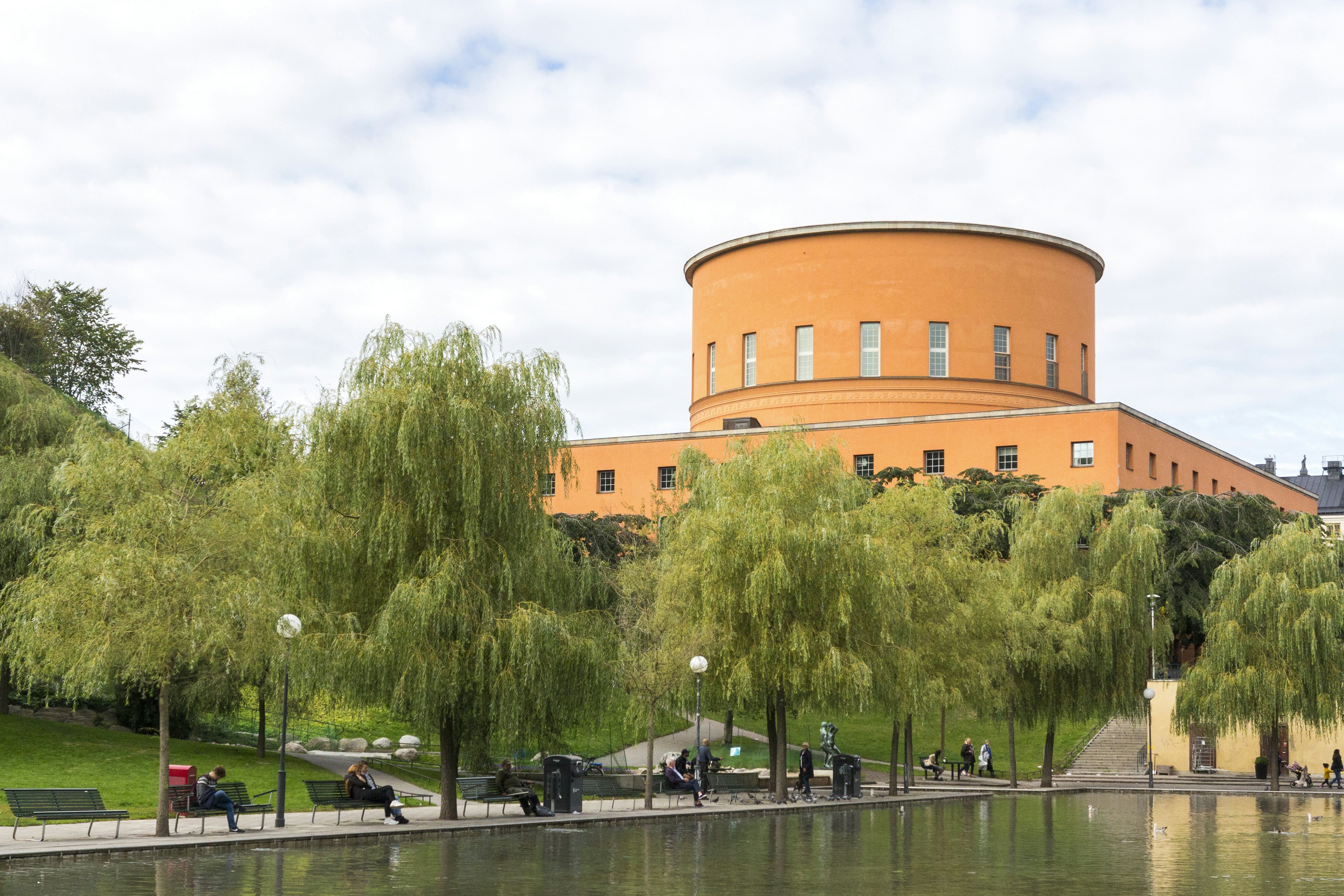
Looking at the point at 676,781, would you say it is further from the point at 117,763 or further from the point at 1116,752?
the point at 1116,752

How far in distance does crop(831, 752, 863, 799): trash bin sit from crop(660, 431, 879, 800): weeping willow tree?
10.7 feet

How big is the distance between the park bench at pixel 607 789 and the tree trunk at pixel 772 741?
285cm

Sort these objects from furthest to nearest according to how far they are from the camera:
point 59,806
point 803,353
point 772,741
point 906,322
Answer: point 803,353 < point 906,322 < point 772,741 < point 59,806

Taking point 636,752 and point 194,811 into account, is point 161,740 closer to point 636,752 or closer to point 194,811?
point 194,811

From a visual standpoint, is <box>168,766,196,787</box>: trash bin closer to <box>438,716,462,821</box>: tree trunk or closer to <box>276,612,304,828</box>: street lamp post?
<box>276,612,304,828</box>: street lamp post

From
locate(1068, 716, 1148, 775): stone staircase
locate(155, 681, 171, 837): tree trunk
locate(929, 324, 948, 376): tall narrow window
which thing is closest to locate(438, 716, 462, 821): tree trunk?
locate(155, 681, 171, 837): tree trunk

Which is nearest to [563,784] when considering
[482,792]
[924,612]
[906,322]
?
[482,792]

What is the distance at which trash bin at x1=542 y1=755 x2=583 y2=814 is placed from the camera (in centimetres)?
2548

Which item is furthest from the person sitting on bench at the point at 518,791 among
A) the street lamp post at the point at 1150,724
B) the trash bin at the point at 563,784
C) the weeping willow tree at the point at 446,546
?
the street lamp post at the point at 1150,724

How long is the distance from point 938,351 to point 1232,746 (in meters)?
19.4

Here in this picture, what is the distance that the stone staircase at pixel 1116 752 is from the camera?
46.0 meters

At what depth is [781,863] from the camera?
695 inches

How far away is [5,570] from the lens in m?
33.8

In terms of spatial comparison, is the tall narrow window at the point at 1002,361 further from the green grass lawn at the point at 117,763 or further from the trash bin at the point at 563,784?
the trash bin at the point at 563,784
